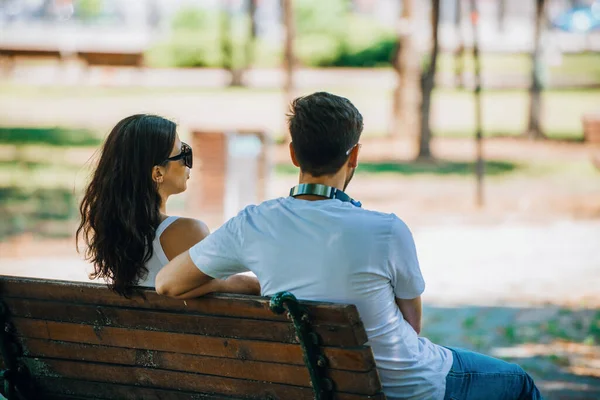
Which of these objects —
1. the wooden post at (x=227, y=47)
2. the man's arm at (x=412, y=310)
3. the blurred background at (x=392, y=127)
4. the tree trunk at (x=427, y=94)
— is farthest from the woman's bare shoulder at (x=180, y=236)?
the wooden post at (x=227, y=47)

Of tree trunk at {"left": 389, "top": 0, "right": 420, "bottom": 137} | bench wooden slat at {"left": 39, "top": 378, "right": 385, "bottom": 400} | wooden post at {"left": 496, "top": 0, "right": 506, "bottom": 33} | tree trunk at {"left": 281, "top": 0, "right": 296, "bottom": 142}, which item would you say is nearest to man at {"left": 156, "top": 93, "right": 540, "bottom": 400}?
bench wooden slat at {"left": 39, "top": 378, "right": 385, "bottom": 400}

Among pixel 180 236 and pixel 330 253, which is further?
pixel 180 236

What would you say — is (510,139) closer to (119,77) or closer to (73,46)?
(119,77)

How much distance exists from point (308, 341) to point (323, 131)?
0.64 metres

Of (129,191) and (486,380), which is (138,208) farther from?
(486,380)

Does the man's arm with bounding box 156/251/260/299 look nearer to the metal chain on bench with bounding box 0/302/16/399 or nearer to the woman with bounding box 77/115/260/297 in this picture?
the woman with bounding box 77/115/260/297

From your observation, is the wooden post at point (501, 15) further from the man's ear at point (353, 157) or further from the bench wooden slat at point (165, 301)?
the bench wooden slat at point (165, 301)

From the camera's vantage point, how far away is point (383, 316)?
9.81 ft

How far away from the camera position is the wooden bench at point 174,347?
2.80 m

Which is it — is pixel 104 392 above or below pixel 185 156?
below

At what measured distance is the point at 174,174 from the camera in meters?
3.42

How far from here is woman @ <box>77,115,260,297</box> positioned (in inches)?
130

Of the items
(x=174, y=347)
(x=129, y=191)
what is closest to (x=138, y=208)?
(x=129, y=191)

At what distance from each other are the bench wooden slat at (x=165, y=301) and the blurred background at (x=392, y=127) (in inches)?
24.5
